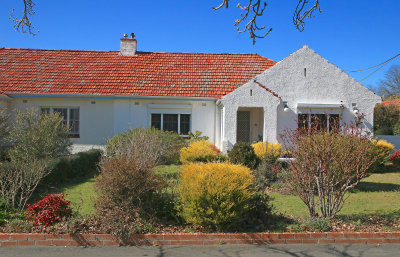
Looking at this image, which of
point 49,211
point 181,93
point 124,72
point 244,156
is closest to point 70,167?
point 49,211

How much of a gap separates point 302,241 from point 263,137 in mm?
9772

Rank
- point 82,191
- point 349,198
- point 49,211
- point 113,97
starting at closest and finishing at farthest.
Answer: point 49,211 → point 349,198 → point 82,191 → point 113,97

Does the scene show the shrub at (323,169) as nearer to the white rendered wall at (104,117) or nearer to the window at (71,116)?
the white rendered wall at (104,117)

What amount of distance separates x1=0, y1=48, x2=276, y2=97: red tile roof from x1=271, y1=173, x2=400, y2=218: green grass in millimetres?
8419

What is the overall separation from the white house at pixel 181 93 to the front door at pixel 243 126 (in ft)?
0.17

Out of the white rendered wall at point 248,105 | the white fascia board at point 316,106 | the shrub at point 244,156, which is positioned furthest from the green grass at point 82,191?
the white fascia board at point 316,106

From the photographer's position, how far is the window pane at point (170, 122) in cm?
1716

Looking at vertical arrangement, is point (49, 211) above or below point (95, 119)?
below

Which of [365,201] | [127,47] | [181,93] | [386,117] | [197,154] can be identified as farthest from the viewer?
[386,117]

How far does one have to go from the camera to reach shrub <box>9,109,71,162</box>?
35.6 feet

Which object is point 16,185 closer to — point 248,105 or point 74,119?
point 248,105

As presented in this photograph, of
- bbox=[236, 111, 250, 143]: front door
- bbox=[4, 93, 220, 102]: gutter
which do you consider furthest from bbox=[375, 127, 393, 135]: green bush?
bbox=[4, 93, 220, 102]: gutter

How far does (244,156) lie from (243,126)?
6.18 meters

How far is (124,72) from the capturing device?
1827cm
